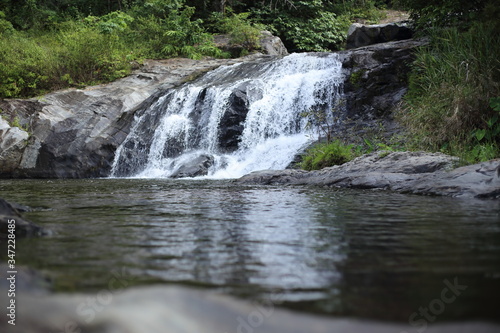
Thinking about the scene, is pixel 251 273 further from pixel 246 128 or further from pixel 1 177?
pixel 1 177

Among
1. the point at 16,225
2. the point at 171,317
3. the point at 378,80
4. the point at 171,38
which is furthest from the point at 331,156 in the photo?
the point at 171,38

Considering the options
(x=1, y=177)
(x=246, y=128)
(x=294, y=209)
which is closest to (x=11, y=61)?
(x=1, y=177)

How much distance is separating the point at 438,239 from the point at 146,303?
7.01ft

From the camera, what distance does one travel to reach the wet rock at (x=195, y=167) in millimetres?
11930

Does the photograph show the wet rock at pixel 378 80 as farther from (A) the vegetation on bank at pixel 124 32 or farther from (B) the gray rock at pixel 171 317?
(B) the gray rock at pixel 171 317

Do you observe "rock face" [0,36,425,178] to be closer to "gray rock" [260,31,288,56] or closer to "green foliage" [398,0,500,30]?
"green foliage" [398,0,500,30]

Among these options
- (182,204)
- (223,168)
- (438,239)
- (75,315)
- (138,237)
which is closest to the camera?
(75,315)

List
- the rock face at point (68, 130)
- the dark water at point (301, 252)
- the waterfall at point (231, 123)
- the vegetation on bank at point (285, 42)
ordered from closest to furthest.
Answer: the dark water at point (301, 252), the vegetation on bank at point (285, 42), the waterfall at point (231, 123), the rock face at point (68, 130)

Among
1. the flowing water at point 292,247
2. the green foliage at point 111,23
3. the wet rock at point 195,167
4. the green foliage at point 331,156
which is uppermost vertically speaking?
the green foliage at point 111,23

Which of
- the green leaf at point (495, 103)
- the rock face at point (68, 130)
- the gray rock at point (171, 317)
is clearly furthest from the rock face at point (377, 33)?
the gray rock at point (171, 317)

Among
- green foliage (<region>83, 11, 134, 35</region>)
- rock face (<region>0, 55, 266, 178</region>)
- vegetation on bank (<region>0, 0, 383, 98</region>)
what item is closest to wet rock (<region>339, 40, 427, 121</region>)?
rock face (<region>0, 55, 266, 178</region>)

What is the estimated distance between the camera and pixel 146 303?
169cm

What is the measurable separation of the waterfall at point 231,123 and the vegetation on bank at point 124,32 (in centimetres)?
393

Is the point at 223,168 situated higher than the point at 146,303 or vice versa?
the point at 146,303
